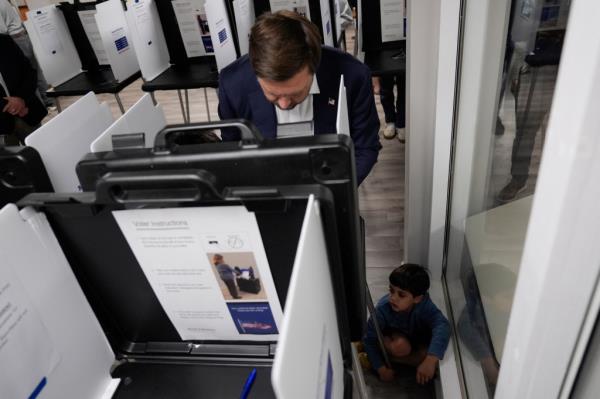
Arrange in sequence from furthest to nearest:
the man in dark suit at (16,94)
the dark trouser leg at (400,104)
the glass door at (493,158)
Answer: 1. the dark trouser leg at (400,104)
2. the man in dark suit at (16,94)
3. the glass door at (493,158)

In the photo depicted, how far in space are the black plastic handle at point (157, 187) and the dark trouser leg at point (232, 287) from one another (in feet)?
0.51

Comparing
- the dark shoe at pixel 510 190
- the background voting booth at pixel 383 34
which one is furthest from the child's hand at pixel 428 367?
the background voting booth at pixel 383 34

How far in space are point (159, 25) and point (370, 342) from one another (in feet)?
8.19

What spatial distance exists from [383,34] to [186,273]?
2.43 m

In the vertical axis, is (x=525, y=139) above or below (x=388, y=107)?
above

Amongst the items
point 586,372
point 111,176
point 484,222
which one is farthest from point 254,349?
point 484,222

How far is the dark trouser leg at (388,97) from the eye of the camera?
3.08 meters

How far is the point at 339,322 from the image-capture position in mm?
644

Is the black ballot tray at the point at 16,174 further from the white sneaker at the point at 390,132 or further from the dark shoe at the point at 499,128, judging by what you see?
the white sneaker at the point at 390,132

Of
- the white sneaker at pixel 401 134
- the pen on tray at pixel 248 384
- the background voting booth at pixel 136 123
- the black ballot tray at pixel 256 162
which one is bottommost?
the white sneaker at pixel 401 134

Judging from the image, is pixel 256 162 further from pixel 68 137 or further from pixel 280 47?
pixel 68 137

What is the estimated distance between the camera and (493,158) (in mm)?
1256

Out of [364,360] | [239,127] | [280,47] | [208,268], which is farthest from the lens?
[364,360]

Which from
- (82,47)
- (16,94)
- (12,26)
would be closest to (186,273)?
(16,94)
